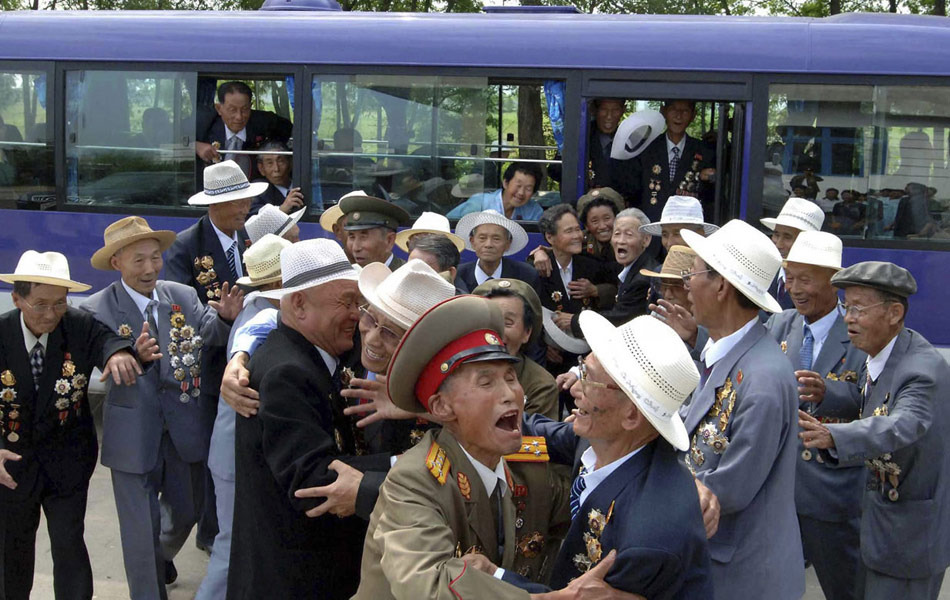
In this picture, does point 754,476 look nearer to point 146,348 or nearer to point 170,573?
point 146,348

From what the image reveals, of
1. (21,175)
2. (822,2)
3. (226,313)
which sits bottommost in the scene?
(226,313)

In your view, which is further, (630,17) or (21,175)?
(21,175)

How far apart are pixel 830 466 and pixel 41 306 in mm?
3466

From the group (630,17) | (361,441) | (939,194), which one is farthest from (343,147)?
(361,441)

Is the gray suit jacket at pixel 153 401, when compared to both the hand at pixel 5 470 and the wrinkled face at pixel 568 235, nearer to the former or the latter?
the hand at pixel 5 470

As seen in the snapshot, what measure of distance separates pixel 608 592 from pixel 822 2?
16788mm

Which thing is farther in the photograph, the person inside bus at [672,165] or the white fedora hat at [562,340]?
the person inside bus at [672,165]

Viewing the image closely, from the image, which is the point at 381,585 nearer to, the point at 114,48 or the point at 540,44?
the point at 540,44

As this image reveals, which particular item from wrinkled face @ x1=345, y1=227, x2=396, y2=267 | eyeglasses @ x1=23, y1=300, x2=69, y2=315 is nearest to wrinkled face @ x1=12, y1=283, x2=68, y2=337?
eyeglasses @ x1=23, y1=300, x2=69, y2=315

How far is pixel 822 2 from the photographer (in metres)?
17.1

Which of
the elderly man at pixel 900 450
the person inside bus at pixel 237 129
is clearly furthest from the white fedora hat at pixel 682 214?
the person inside bus at pixel 237 129

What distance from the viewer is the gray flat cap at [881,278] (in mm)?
3898

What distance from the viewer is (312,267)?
3.29 m

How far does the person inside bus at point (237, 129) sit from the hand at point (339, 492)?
18.8ft
